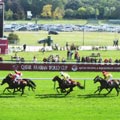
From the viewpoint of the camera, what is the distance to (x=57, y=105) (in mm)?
19094

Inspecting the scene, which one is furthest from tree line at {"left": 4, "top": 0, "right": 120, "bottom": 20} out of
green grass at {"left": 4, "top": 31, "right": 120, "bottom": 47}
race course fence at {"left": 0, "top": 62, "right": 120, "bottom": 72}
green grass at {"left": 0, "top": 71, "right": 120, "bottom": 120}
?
green grass at {"left": 0, "top": 71, "right": 120, "bottom": 120}

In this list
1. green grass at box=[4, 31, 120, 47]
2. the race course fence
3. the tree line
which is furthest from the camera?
the tree line

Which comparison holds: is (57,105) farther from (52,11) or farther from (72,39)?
(52,11)

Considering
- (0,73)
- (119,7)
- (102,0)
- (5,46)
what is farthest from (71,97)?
(102,0)

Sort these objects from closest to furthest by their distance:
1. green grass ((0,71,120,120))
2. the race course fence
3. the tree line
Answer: green grass ((0,71,120,120)) < the race course fence < the tree line

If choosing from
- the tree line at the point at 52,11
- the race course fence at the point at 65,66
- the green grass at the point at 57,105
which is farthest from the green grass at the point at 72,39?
the tree line at the point at 52,11

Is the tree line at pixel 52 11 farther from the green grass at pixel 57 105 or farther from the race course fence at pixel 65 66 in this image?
the green grass at pixel 57 105

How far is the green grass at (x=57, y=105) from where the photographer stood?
16.9 meters

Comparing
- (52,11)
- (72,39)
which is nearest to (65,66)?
(72,39)

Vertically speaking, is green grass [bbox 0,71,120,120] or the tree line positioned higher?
the tree line

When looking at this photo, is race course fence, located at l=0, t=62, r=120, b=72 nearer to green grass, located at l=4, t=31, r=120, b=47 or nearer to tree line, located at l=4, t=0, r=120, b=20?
green grass, located at l=4, t=31, r=120, b=47

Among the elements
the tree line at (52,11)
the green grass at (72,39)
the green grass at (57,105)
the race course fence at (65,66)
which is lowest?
the green grass at (72,39)

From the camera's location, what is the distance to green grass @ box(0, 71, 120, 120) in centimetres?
1694

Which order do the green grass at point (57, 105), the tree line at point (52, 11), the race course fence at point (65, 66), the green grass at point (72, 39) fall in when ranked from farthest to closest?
the tree line at point (52, 11) → the green grass at point (72, 39) → the race course fence at point (65, 66) → the green grass at point (57, 105)
